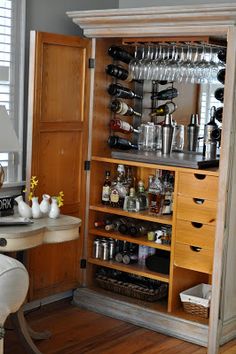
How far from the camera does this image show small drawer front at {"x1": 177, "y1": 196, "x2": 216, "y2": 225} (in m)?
3.94

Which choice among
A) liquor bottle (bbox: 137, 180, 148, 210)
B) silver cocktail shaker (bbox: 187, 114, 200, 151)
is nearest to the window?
liquor bottle (bbox: 137, 180, 148, 210)

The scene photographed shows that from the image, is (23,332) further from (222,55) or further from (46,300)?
(222,55)

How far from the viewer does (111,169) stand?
4.71m

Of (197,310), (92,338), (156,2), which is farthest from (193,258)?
(156,2)

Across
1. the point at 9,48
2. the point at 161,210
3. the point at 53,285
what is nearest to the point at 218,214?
the point at 161,210

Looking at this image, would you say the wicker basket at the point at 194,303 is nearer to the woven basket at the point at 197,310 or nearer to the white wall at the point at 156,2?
the woven basket at the point at 197,310

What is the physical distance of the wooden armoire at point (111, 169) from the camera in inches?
149

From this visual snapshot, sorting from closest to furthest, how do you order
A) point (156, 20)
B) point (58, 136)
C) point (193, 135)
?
point (156, 20) → point (58, 136) → point (193, 135)

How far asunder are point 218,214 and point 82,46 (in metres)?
1.48

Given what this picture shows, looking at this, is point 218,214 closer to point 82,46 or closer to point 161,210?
point 161,210

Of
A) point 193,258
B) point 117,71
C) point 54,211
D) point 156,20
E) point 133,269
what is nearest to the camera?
point 54,211

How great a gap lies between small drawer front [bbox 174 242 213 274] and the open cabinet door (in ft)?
2.62

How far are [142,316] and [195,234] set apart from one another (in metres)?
0.67

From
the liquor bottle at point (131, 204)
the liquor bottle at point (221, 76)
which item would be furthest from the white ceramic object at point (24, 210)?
the liquor bottle at point (221, 76)
